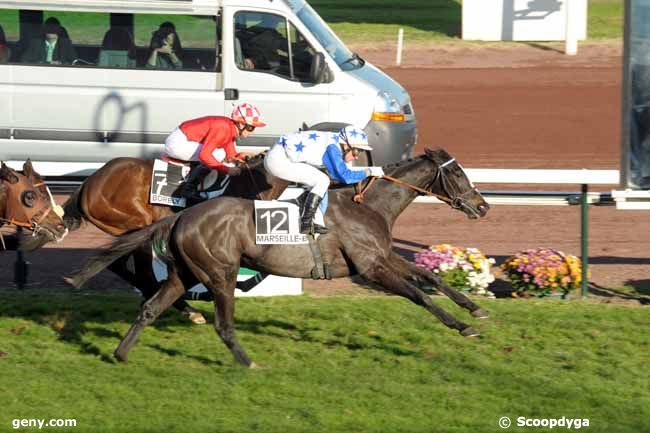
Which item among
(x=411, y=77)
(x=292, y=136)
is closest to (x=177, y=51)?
(x=292, y=136)

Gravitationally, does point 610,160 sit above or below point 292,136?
below

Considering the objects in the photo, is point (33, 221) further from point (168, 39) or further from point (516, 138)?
point (516, 138)

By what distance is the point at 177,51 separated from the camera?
1212cm

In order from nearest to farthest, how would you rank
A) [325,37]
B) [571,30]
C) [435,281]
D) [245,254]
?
1. [245,254]
2. [435,281]
3. [325,37]
4. [571,30]

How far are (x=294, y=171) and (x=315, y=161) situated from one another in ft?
0.54

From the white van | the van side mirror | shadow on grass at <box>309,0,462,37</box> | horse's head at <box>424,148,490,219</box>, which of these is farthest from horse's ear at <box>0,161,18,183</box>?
shadow on grass at <box>309,0,462,37</box>

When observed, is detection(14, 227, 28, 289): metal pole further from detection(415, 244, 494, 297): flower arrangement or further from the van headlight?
the van headlight

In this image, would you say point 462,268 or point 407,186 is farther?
point 462,268

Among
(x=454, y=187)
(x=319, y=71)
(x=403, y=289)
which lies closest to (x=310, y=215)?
(x=403, y=289)

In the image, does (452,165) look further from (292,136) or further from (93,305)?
(93,305)

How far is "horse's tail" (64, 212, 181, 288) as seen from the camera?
829 centimetres

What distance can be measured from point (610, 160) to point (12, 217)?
9.41 m

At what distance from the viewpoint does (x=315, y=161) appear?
28.0 feet

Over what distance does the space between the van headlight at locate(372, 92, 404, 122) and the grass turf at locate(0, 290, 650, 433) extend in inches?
118
